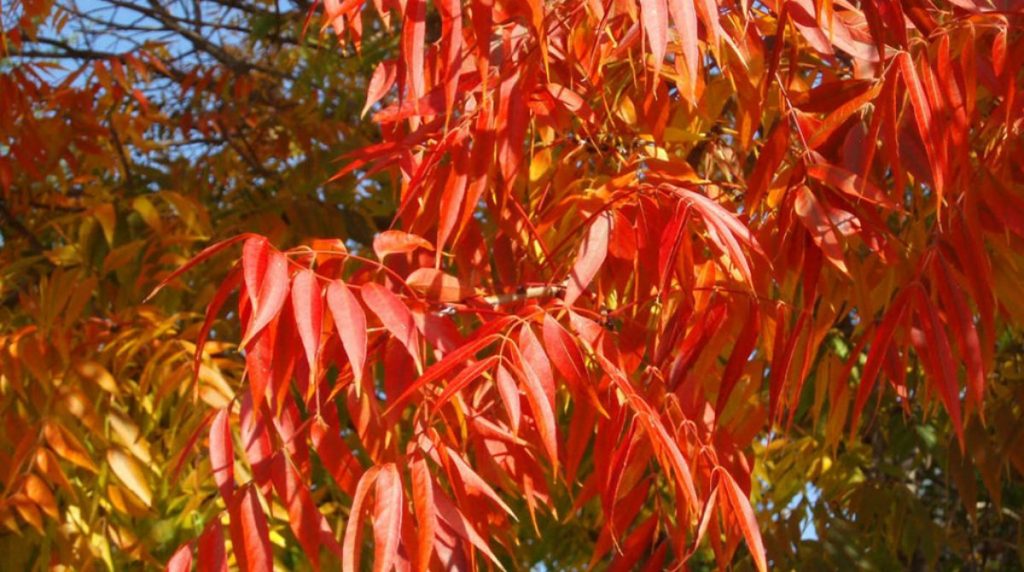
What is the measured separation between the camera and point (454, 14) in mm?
1135

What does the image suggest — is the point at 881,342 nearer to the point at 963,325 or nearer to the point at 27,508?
the point at 963,325

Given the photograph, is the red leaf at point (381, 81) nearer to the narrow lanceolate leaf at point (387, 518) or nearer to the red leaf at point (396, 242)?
the red leaf at point (396, 242)

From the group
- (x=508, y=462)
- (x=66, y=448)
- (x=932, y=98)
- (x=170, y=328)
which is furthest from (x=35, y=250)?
(x=932, y=98)

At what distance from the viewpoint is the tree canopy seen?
1104 mm

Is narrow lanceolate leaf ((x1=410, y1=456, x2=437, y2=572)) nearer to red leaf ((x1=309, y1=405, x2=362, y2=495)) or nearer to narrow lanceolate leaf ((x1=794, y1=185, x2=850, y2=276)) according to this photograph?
red leaf ((x1=309, y1=405, x2=362, y2=495))

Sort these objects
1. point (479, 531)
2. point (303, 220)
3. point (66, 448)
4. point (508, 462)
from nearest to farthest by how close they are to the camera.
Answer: point (479, 531), point (508, 462), point (66, 448), point (303, 220)

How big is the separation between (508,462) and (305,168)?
5.35ft

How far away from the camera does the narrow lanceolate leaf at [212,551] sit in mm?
1121

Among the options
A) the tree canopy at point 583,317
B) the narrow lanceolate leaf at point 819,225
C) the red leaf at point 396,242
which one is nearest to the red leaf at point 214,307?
the tree canopy at point 583,317

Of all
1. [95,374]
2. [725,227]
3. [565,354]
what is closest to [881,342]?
[725,227]

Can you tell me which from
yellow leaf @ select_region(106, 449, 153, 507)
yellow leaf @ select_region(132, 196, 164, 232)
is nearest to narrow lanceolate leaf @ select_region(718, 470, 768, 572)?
yellow leaf @ select_region(106, 449, 153, 507)

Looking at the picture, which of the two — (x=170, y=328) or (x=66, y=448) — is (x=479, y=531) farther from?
(x=170, y=328)

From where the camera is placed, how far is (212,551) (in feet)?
3.72

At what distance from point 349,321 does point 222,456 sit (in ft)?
0.66
